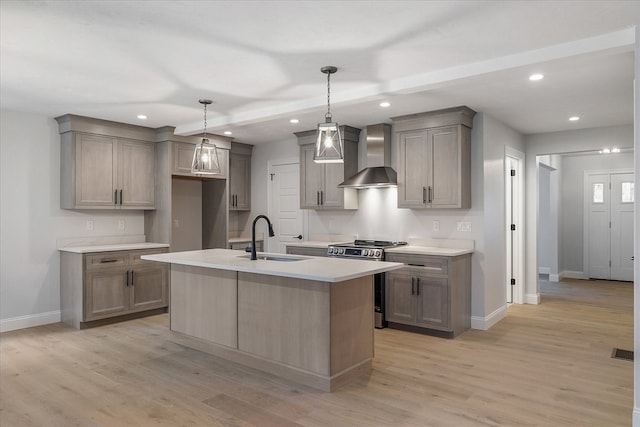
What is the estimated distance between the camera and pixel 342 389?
3.18 metres

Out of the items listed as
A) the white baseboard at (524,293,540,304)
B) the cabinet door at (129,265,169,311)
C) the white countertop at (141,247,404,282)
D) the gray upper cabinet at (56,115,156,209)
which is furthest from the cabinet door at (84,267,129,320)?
the white baseboard at (524,293,540,304)

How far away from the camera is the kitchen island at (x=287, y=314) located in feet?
10.4

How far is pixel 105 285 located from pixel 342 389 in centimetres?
330

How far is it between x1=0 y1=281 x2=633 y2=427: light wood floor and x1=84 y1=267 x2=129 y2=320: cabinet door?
25 centimetres

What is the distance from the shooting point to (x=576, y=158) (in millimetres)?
8602

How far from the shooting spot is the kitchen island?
3162 mm

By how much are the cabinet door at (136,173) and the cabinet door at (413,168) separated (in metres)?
3.36

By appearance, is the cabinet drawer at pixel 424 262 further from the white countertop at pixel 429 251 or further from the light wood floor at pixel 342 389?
the light wood floor at pixel 342 389

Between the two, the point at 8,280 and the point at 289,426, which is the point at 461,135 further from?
the point at 8,280

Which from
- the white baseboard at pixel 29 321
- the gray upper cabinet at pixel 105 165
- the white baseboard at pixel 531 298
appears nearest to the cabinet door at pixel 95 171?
the gray upper cabinet at pixel 105 165

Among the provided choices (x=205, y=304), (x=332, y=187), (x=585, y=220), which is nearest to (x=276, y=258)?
(x=205, y=304)

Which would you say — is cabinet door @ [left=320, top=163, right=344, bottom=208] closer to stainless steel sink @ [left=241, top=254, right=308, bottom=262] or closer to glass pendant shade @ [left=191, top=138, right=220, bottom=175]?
stainless steel sink @ [left=241, top=254, right=308, bottom=262]

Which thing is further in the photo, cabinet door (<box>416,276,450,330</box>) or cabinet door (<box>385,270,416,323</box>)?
cabinet door (<box>385,270,416,323</box>)

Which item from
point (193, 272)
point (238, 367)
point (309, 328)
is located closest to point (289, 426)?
point (309, 328)
